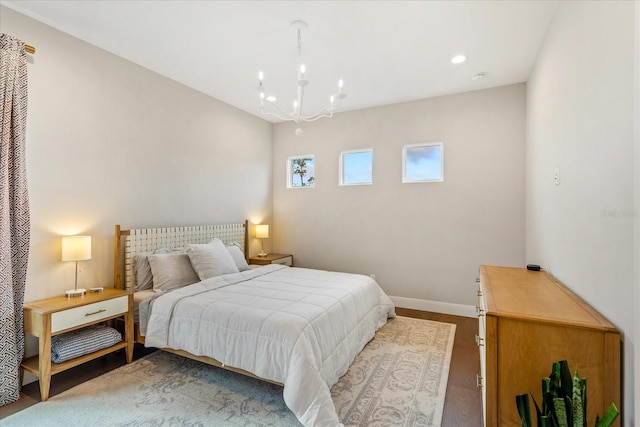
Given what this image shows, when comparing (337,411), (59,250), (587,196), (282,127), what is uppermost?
(282,127)

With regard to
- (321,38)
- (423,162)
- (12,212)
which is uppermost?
(321,38)

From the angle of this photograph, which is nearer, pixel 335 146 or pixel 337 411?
pixel 337 411

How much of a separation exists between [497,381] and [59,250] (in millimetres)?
3353

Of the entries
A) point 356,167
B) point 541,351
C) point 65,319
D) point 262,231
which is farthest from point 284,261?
point 541,351

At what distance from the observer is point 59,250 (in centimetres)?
261

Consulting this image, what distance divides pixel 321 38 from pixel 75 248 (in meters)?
2.79

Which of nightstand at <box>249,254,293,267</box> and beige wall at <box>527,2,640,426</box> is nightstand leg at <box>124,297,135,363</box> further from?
beige wall at <box>527,2,640,426</box>

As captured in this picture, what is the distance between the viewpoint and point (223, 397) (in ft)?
7.32

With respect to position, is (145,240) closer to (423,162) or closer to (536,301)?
(536,301)

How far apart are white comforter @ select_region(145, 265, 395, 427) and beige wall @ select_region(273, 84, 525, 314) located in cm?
143

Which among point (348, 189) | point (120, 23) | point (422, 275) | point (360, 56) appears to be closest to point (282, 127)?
point (348, 189)

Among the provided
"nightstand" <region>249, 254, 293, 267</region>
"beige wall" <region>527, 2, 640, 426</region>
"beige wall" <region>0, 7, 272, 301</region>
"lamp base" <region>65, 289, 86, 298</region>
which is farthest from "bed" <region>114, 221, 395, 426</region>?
"beige wall" <region>527, 2, 640, 426</region>

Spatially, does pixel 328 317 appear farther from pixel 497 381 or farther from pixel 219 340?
pixel 497 381

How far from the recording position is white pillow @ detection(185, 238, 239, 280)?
3.25 meters
